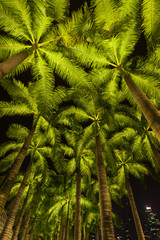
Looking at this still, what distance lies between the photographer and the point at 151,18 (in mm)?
7121

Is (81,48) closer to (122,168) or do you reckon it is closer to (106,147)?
(106,147)

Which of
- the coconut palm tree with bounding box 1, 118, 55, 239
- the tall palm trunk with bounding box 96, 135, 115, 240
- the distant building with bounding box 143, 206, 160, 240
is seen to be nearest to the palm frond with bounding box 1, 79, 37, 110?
the coconut palm tree with bounding box 1, 118, 55, 239

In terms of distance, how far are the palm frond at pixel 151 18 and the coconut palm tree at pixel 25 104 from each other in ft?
17.4

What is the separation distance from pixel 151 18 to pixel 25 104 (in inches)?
374

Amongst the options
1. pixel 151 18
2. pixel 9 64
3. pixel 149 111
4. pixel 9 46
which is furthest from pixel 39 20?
pixel 149 111

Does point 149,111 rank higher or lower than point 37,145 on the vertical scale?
lower

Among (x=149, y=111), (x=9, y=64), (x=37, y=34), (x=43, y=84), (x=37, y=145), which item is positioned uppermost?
(x=37, y=145)

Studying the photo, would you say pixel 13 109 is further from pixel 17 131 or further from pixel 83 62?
pixel 83 62

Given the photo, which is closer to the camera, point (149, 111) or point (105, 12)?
point (149, 111)

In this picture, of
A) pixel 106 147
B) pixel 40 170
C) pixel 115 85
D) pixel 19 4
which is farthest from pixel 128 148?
pixel 19 4

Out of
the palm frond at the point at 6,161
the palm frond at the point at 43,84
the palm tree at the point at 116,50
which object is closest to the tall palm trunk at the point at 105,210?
the palm frond at the point at 43,84

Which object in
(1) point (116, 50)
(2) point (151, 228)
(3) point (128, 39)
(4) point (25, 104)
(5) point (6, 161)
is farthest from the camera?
(2) point (151, 228)

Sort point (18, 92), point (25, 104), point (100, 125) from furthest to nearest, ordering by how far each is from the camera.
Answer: point (25, 104), point (100, 125), point (18, 92)

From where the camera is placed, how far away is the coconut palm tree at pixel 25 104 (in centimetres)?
875
